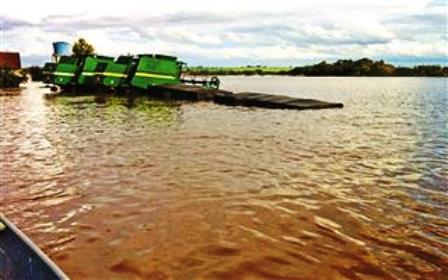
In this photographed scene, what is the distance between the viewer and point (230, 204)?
8.41 metres

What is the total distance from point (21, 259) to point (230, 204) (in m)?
4.91

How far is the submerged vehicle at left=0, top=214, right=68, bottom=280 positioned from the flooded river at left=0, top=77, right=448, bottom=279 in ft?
5.13

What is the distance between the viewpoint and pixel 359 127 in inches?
842

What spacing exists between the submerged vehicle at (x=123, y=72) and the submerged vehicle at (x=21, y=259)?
37.7 metres

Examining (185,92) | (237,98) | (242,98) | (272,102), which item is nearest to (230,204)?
(272,102)

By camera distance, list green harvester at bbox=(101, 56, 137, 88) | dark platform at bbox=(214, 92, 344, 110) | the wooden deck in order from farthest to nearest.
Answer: green harvester at bbox=(101, 56, 137, 88), the wooden deck, dark platform at bbox=(214, 92, 344, 110)

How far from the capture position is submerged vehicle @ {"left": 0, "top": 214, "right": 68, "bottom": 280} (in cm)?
341

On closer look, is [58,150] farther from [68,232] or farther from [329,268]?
[329,268]

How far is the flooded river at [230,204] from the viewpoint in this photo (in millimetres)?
6012

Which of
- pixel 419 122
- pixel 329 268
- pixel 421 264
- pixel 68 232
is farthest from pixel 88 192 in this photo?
pixel 419 122

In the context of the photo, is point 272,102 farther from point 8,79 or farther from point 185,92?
point 8,79

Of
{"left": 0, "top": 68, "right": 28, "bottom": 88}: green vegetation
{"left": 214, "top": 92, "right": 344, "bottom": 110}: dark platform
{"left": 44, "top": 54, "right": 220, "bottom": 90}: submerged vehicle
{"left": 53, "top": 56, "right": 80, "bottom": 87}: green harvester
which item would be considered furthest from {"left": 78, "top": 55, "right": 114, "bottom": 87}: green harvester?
{"left": 0, "top": 68, "right": 28, "bottom": 88}: green vegetation

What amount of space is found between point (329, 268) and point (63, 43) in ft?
211

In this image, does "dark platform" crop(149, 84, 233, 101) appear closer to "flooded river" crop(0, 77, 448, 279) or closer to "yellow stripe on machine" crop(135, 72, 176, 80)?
"yellow stripe on machine" crop(135, 72, 176, 80)
